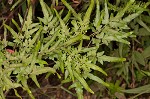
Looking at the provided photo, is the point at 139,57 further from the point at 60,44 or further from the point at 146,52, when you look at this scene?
the point at 60,44

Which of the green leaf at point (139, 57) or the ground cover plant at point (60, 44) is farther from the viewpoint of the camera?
the green leaf at point (139, 57)

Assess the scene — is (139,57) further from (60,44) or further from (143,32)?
(60,44)

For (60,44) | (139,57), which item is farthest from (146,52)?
(60,44)

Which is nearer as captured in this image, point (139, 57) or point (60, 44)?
point (60, 44)

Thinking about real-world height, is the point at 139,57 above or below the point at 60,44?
below

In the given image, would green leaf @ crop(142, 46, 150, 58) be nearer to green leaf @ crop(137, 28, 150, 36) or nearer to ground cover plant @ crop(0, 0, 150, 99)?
green leaf @ crop(137, 28, 150, 36)

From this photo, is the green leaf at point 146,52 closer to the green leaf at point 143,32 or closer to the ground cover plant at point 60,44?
the green leaf at point 143,32

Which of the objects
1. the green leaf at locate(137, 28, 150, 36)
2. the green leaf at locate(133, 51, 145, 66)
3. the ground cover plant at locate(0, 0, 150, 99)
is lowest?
the green leaf at locate(133, 51, 145, 66)

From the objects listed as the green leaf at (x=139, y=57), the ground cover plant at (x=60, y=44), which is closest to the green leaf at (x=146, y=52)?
the green leaf at (x=139, y=57)

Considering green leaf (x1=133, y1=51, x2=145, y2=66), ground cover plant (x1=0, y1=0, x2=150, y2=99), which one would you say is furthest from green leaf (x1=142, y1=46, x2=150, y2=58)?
ground cover plant (x1=0, y1=0, x2=150, y2=99)

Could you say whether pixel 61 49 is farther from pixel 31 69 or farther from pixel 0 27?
pixel 0 27

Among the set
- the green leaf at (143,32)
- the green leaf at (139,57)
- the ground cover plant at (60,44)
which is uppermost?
the ground cover plant at (60,44)
